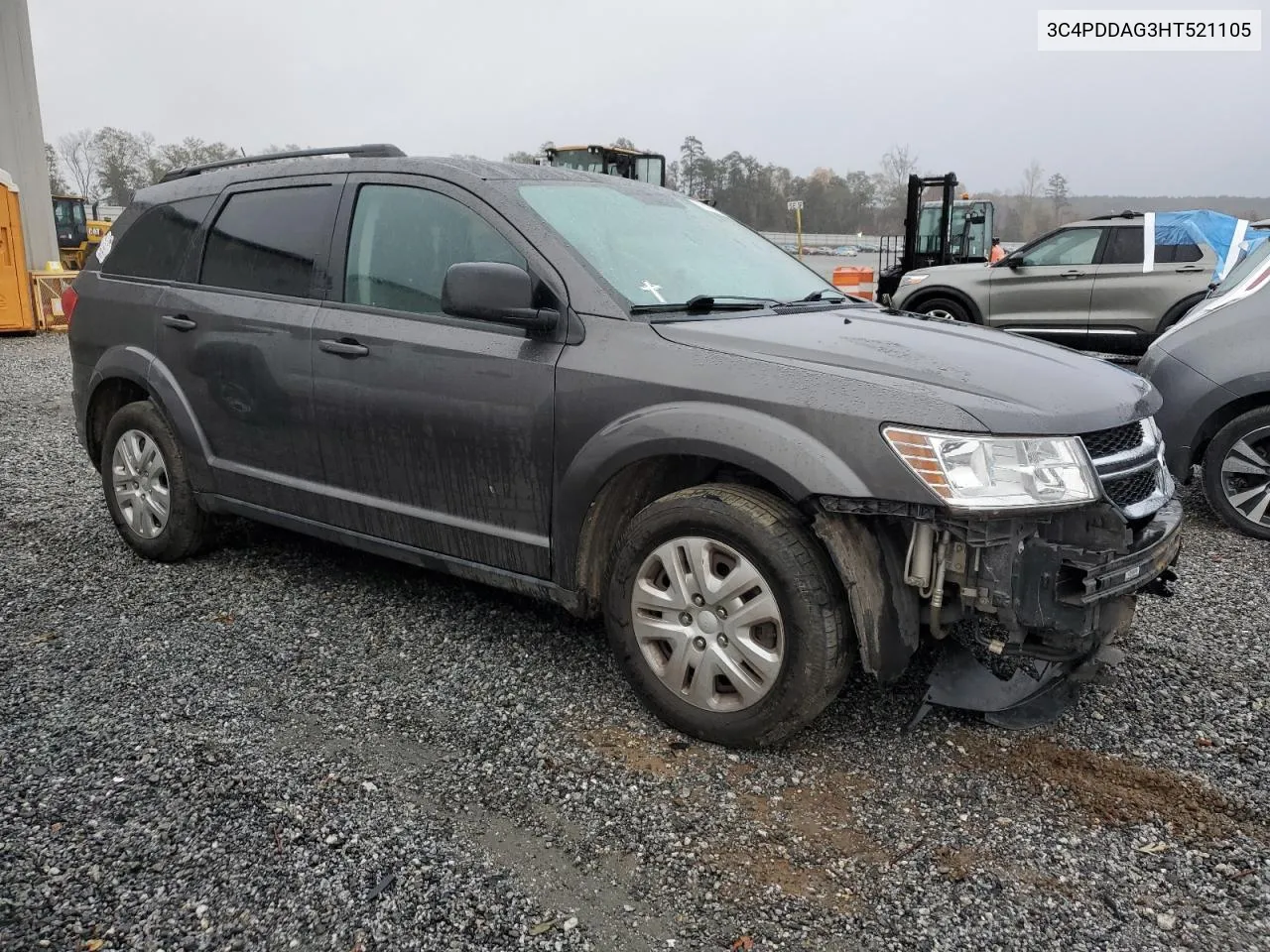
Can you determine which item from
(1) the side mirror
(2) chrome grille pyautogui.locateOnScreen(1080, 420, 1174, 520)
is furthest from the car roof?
(2) chrome grille pyautogui.locateOnScreen(1080, 420, 1174, 520)

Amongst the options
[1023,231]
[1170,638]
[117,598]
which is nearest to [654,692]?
[1170,638]

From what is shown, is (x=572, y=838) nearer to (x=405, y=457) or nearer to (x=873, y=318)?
(x=405, y=457)

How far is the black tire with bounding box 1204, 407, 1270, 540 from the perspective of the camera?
5168 mm

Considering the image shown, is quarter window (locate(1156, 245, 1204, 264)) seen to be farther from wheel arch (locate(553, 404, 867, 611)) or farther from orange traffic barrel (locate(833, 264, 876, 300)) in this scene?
wheel arch (locate(553, 404, 867, 611))

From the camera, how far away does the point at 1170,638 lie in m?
3.88

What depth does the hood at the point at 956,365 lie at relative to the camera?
8.54ft

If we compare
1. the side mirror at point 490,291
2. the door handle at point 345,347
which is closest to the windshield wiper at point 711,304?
the side mirror at point 490,291

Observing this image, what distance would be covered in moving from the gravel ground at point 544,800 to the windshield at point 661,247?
4.69 ft

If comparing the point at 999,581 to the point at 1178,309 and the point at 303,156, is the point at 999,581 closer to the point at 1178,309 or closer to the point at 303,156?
the point at 303,156

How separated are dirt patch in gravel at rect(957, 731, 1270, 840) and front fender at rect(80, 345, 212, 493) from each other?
11.0 ft

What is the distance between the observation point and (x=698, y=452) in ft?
9.33

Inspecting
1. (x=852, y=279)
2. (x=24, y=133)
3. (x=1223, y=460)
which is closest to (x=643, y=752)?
(x=1223, y=460)

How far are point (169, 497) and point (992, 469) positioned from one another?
366 cm

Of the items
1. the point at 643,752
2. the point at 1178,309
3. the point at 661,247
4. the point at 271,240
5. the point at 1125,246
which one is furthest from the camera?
the point at 1125,246
